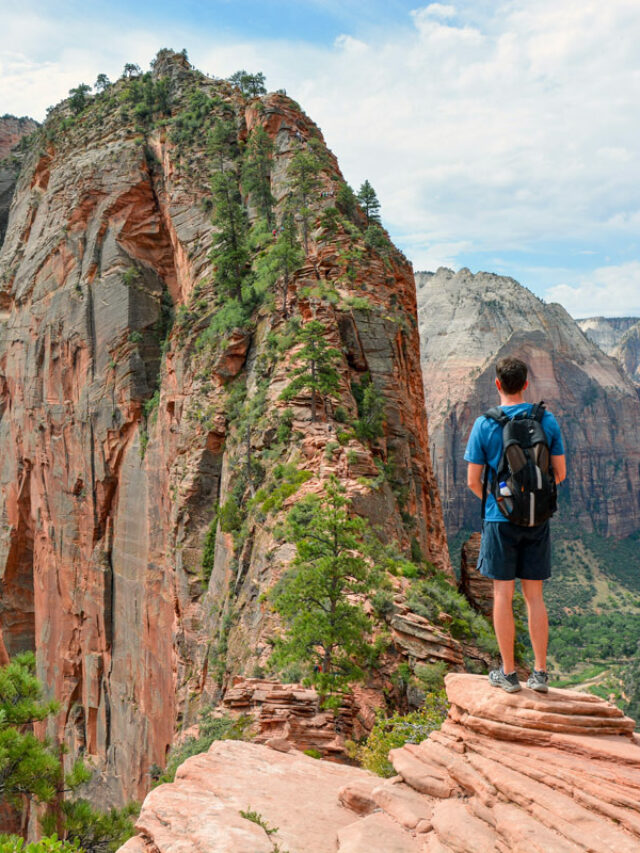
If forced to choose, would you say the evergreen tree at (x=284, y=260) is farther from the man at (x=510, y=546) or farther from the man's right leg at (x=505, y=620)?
the man's right leg at (x=505, y=620)

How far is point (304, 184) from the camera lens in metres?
36.6

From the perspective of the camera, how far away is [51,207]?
54.5 meters

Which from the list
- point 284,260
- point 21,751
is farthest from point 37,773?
point 284,260

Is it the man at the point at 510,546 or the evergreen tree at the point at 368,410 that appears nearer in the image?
the man at the point at 510,546

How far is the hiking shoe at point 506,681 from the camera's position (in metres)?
7.26

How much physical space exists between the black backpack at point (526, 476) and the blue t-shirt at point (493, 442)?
0.15 meters

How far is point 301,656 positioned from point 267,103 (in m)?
41.3

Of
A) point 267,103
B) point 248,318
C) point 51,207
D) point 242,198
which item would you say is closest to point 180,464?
point 248,318

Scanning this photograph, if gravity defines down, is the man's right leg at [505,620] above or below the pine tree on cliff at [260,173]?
below

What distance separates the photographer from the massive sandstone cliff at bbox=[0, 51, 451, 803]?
27859 millimetres

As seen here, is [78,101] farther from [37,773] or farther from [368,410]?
[37,773]

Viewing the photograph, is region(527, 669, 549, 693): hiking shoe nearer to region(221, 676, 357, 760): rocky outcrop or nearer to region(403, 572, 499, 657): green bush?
region(221, 676, 357, 760): rocky outcrop

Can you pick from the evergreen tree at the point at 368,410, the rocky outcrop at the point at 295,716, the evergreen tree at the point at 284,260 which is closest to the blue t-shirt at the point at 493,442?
the rocky outcrop at the point at 295,716

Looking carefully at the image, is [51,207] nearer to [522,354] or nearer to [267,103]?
[267,103]
